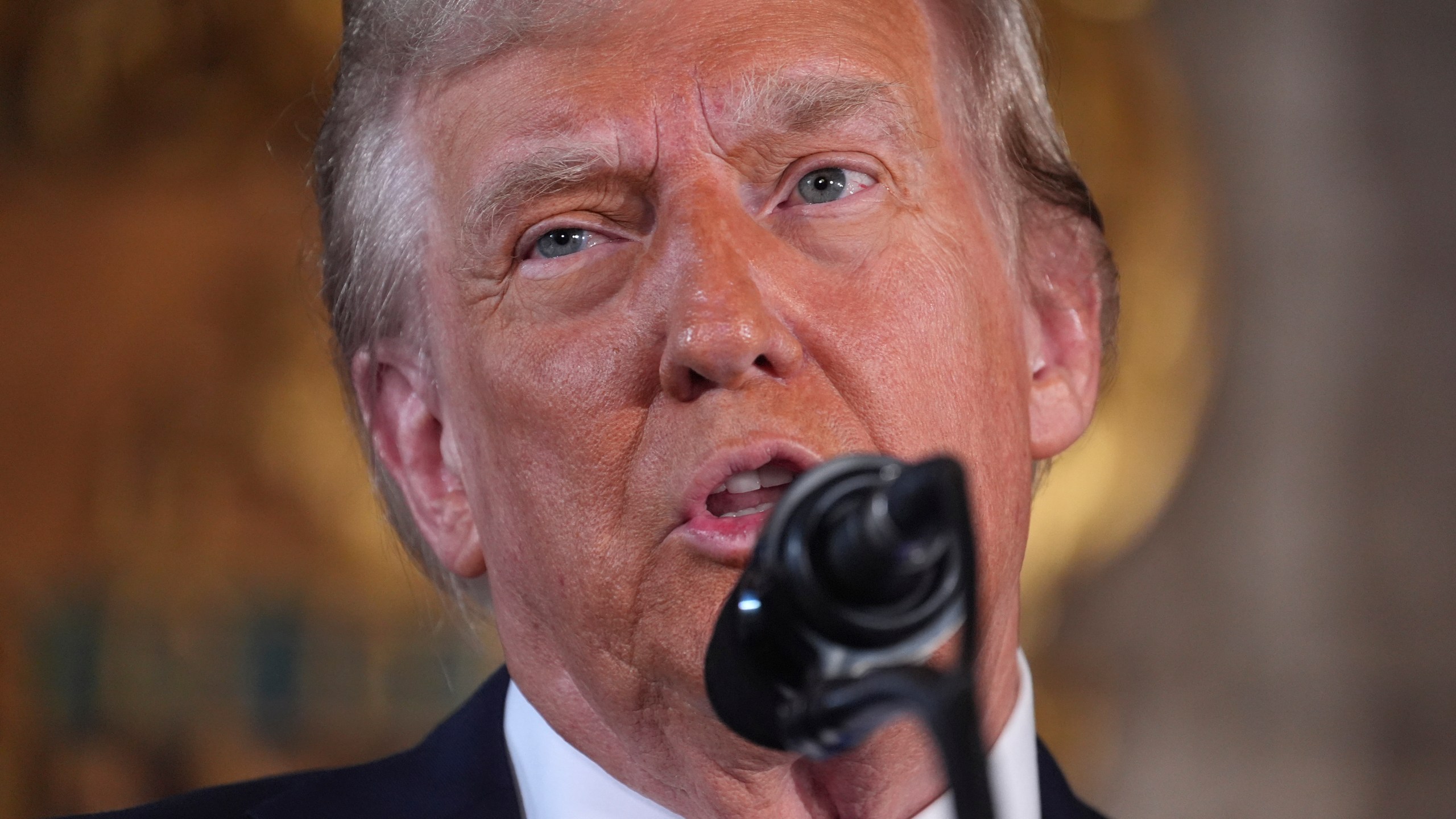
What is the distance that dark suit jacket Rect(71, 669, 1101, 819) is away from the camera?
80.9 inches

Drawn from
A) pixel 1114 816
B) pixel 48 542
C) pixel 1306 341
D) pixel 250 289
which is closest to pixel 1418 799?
pixel 1114 816

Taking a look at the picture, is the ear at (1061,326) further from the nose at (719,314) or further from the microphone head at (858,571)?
the microphone head at (858,571)

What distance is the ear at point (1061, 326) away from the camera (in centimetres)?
206

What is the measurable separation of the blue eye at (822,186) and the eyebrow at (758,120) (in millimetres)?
57

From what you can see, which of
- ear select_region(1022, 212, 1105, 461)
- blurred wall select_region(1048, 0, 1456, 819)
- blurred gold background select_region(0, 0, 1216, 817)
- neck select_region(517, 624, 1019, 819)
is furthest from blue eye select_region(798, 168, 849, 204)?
blurred wall select_region(1048, 0, 1456, 819)

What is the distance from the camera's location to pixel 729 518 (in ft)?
5.24

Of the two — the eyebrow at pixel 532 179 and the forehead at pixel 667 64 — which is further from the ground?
the forehead at pixel 667 64

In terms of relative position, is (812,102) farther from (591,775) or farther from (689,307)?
(591,775)

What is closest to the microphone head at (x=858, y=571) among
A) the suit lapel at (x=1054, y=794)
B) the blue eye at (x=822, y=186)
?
the blue eye at (x=822, y=186)

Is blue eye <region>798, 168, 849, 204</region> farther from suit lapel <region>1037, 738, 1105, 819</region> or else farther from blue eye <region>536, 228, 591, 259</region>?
suit lapel <region>1037, 738, 1105, 819</region>

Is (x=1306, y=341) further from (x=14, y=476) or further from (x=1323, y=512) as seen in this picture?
(x=14, y=476)

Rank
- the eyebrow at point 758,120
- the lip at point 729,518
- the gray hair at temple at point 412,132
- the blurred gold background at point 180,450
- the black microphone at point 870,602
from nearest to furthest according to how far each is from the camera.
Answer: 1. the black microphone at point 870,602
2. the lip at point 729,518
3. the eyebrow at point 758,120
4. the gray hair at temple at point 412,132
5. the blurred gold background at point 180,450

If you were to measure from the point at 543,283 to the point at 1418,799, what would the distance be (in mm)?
2896

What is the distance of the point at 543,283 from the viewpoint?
1846 millimetres
